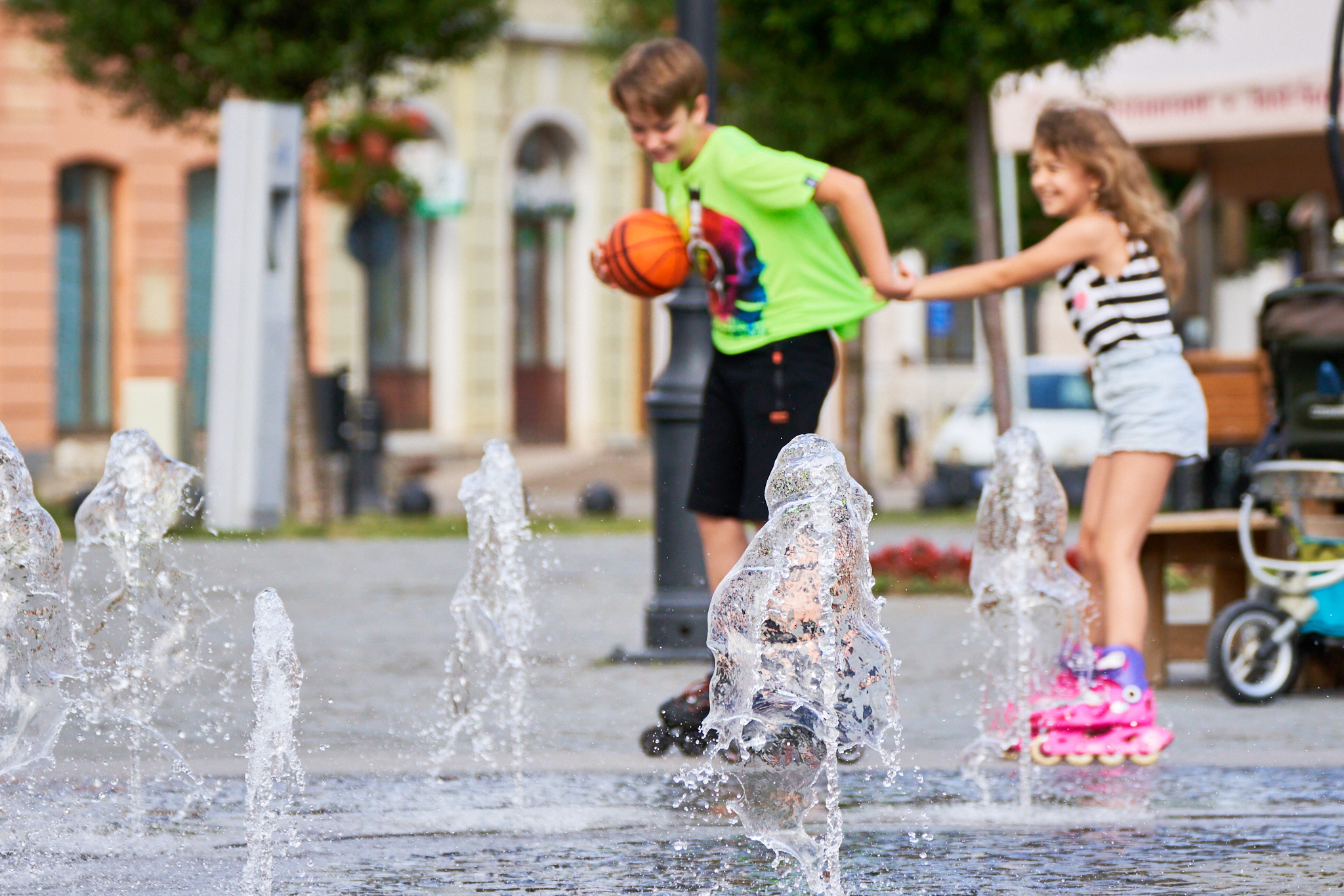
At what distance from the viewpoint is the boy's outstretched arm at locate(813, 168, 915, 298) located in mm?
4984

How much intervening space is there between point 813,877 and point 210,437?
28.7ft

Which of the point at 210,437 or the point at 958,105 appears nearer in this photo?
the point at 210,437

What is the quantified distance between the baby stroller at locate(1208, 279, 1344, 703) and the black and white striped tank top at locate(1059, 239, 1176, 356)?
1161 mm

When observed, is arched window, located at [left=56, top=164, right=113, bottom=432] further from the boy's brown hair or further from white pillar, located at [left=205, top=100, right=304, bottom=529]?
the boy's brown hair

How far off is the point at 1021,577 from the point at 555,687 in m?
1.91

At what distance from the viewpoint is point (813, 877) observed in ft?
12.7

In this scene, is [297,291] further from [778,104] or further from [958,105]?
[958,105]

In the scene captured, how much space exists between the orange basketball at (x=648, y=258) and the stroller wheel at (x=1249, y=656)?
7.03 feet

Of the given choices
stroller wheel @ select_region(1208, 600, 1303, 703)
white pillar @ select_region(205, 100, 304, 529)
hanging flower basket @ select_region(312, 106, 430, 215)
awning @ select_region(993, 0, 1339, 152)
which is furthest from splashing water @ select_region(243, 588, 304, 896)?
hanging flower basket @ select_region(312, 106, 430, 215)

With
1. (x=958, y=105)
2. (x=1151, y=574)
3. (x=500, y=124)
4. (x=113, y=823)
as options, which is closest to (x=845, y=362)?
(x=958, y=105)

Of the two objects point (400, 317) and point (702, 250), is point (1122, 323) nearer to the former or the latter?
point (702, 250)

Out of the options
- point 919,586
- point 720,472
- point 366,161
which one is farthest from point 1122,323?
point 366,161

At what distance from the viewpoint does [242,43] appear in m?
14.8

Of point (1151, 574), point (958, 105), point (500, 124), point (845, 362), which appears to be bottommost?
point (1151, 574)
